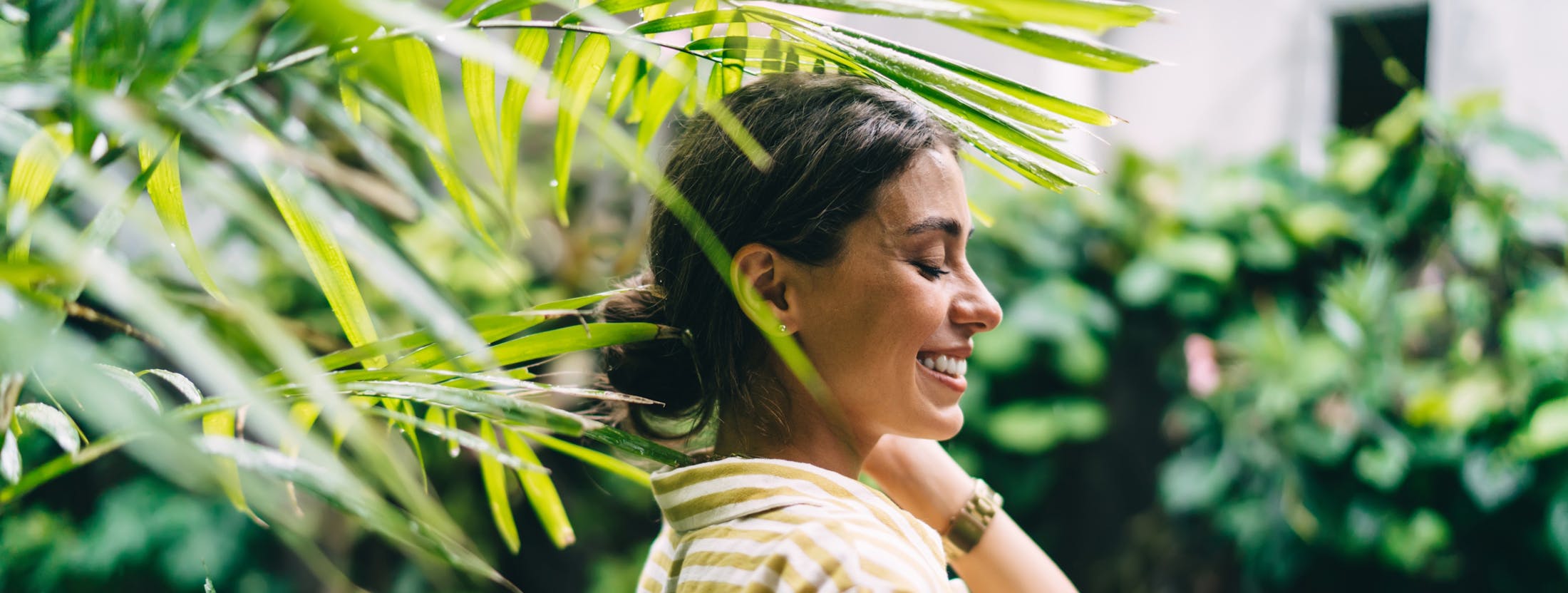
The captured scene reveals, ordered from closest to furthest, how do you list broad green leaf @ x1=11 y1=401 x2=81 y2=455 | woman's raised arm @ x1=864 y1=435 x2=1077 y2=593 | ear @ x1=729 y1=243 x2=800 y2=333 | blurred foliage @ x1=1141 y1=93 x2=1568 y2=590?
broad green leaf @ x1=11 y1=401 x2=81 y2=455 → ear @ x1=729 y1=243 x2=800 y2=333 → woman's raised arm @ x1=864 y1=435 x2=1077 y2=593 → blurred foliage @ x1=1141 y1=93 x2=1568 y2=590

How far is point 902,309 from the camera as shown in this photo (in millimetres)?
688

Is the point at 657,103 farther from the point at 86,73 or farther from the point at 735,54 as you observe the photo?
the point at 86,73

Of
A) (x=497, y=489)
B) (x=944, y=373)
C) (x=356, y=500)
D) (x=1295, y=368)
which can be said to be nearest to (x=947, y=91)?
(x=944, y=373)

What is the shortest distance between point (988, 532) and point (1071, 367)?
1.40 m

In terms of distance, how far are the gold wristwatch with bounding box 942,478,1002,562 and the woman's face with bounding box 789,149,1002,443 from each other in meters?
0.16

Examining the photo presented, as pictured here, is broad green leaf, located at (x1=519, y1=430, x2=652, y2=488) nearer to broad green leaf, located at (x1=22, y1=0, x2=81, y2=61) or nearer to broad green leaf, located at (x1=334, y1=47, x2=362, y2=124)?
broad green leaf, located at (x1=334, y1=47, x2=362, y2=124)

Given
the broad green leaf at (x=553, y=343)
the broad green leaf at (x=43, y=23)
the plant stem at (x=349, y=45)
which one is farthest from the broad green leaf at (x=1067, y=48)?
the broad green leaf at (x=43, y=23)

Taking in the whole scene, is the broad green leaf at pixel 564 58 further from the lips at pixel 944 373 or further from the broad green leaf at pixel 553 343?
the lips at pixel 944 373

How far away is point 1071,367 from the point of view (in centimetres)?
219

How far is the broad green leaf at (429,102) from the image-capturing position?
563 mm

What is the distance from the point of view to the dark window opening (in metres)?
2.22

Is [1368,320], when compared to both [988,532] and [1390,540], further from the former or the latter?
[988,532]

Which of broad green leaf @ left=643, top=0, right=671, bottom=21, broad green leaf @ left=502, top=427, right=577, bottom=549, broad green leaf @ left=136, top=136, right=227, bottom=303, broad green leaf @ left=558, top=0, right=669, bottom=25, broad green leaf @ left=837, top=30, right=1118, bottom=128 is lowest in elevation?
broad green leaf @ left=502, top=427, right=577, bottom=549

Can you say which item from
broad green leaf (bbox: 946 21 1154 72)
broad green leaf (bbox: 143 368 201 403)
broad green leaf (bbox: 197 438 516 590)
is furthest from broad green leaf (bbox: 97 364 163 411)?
broad green leaf (bbox: 946 21 1154 72)
